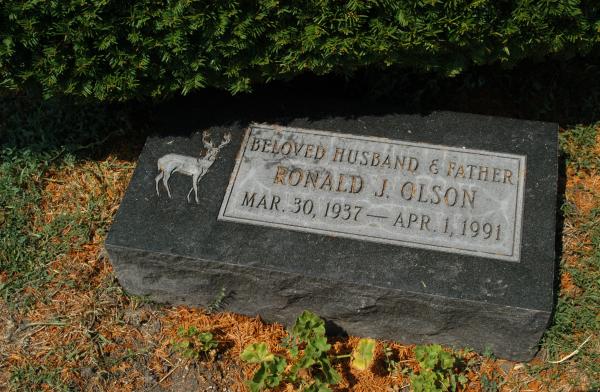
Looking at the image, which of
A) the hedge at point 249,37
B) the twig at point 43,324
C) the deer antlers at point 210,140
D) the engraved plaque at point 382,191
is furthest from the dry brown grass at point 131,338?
the hedge at point 249,37

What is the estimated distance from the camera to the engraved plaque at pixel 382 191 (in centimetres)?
355

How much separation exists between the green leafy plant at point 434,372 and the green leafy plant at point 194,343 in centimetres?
109

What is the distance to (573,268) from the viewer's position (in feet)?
12.8

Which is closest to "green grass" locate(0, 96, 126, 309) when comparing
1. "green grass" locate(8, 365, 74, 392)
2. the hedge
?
"green grass" locate(8, 365, 74, 392)

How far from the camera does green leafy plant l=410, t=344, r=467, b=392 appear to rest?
3.43 meters

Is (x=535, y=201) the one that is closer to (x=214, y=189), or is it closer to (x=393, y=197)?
(x=393, y=197)

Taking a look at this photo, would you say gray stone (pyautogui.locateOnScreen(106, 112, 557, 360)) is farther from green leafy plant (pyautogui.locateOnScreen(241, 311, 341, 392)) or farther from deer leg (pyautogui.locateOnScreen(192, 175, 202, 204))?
green leafy plant (pyautogui.locateOnScreen(241, 311, 341, 392))

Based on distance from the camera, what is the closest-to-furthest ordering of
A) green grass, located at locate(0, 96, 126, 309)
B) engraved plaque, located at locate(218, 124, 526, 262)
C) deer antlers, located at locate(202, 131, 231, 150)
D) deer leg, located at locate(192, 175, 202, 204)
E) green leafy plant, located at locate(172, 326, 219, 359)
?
engraved plaque, located at locate(218, 124, 526, 262), green leafy plant, located at locate(172, 326, 219, 359), deer leg, located at locate(192, 175, 202, 204), deer antlers, located at locate(202, 131, 231, 150), green grass, located at locate(0, 96, 126, 309)

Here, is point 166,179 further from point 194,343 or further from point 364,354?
point 364,354

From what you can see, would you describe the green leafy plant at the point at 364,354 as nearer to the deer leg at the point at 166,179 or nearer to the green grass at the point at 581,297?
the green grass at the point at 581,297

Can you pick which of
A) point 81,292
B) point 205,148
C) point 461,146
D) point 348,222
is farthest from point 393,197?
point 81,292

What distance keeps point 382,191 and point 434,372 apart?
99 cm

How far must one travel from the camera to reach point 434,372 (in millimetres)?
3467

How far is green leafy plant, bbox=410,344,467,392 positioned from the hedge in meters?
1.57
